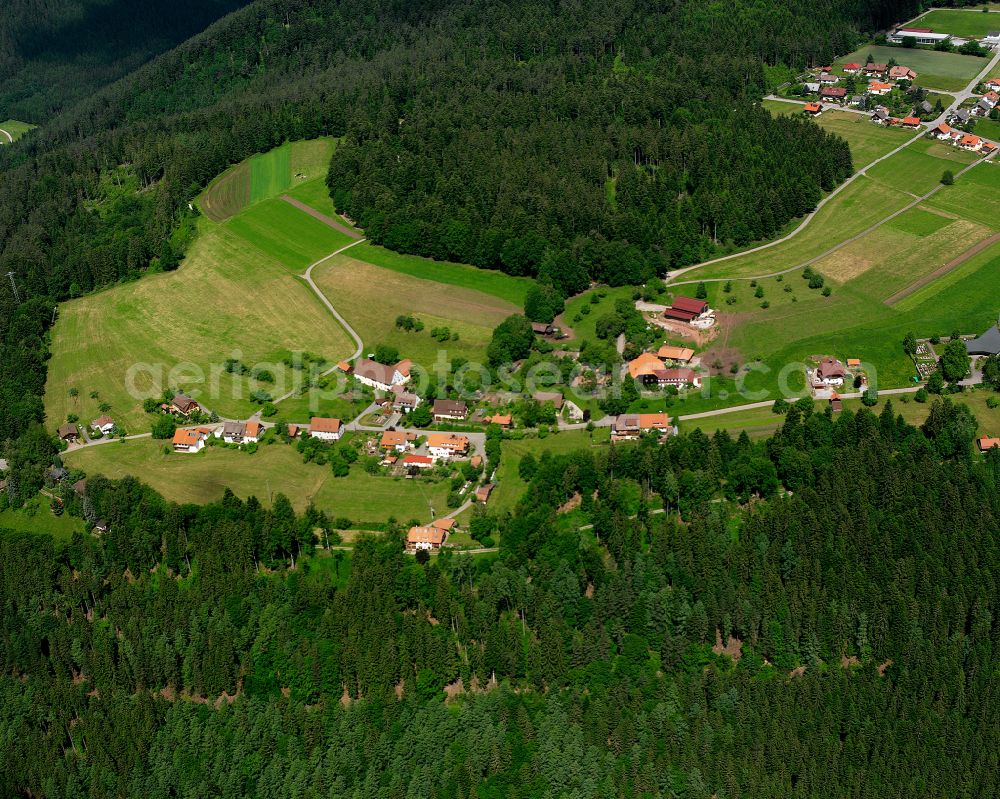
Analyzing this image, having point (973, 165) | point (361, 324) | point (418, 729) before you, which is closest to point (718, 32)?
point (973, 165)

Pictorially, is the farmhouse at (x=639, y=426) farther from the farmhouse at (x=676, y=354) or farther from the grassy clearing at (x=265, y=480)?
the grassy clearing at (x=265, y=480)

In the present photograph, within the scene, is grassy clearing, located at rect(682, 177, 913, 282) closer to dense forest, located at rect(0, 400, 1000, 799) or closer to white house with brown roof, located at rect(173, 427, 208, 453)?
dense forest, located at rect(0, 400, 1000, 799)

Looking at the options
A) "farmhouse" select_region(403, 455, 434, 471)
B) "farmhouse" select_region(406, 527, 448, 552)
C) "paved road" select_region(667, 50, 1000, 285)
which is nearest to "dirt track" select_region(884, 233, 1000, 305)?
"paved road" select_region(667, 50, 1000, 285)

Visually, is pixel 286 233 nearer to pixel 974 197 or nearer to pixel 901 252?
pixel 901 252

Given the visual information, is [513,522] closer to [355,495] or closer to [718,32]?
[355,495]

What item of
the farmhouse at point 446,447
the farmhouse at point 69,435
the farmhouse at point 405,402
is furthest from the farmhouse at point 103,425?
the farmhouse at point 446,447

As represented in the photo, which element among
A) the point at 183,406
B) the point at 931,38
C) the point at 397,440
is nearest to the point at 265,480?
the point at 397,440
